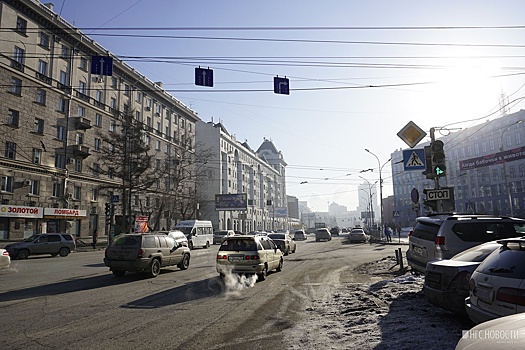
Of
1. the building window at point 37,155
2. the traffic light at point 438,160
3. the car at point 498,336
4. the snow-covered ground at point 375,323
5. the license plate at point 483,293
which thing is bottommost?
the snow-covered ground at point 375,323

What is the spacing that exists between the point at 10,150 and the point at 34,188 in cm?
425

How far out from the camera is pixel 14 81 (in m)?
34.4

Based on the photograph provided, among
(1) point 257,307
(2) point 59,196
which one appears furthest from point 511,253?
(2) point 59,196

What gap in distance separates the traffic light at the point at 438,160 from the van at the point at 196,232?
26.1 meters

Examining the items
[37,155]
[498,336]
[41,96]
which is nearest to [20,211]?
[37,155]

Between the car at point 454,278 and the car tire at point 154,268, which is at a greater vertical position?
the car at point 454,278

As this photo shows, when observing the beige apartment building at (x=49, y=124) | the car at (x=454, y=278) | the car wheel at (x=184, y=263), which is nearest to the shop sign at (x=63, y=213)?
the beige apartment building at (x=49, y=124)

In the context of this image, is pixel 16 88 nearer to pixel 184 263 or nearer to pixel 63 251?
pixel 63 251

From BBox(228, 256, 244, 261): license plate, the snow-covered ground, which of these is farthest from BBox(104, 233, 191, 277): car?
the snow-covered ground

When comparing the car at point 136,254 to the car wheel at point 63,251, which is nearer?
the car at point 136,254

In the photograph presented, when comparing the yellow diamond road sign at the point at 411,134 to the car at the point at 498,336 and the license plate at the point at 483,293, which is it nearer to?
the license plate at the point at 483,293

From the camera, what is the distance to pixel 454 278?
20.5 feet

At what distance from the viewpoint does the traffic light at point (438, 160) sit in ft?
38.4

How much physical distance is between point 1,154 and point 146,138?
24243 mm
